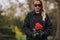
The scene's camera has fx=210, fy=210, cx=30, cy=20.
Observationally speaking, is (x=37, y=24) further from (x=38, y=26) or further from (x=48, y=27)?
(x=48, y=27)

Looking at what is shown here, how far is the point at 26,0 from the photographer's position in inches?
116

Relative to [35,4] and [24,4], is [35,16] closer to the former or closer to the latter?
[35,4]

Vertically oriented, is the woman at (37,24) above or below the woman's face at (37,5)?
below

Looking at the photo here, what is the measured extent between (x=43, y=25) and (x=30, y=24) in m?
0.17

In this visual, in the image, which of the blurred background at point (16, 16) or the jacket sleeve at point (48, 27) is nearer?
the jacket sleeve at point (48, 27)

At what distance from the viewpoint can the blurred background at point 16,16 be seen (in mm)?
2932

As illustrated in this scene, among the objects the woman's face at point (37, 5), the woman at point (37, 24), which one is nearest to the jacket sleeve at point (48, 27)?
the woman at point (37, 24)

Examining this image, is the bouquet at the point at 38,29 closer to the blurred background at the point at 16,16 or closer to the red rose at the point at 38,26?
the red rose at the point at 38,26

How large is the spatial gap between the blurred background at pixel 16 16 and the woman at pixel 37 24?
236 mm

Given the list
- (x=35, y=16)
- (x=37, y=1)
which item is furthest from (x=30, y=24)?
(x=37, y=1)

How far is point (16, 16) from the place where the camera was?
Result: 2947mm

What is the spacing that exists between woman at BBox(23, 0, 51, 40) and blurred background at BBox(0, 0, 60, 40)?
236mm

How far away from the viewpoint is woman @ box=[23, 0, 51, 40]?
2.64m

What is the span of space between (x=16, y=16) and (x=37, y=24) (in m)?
0.40
